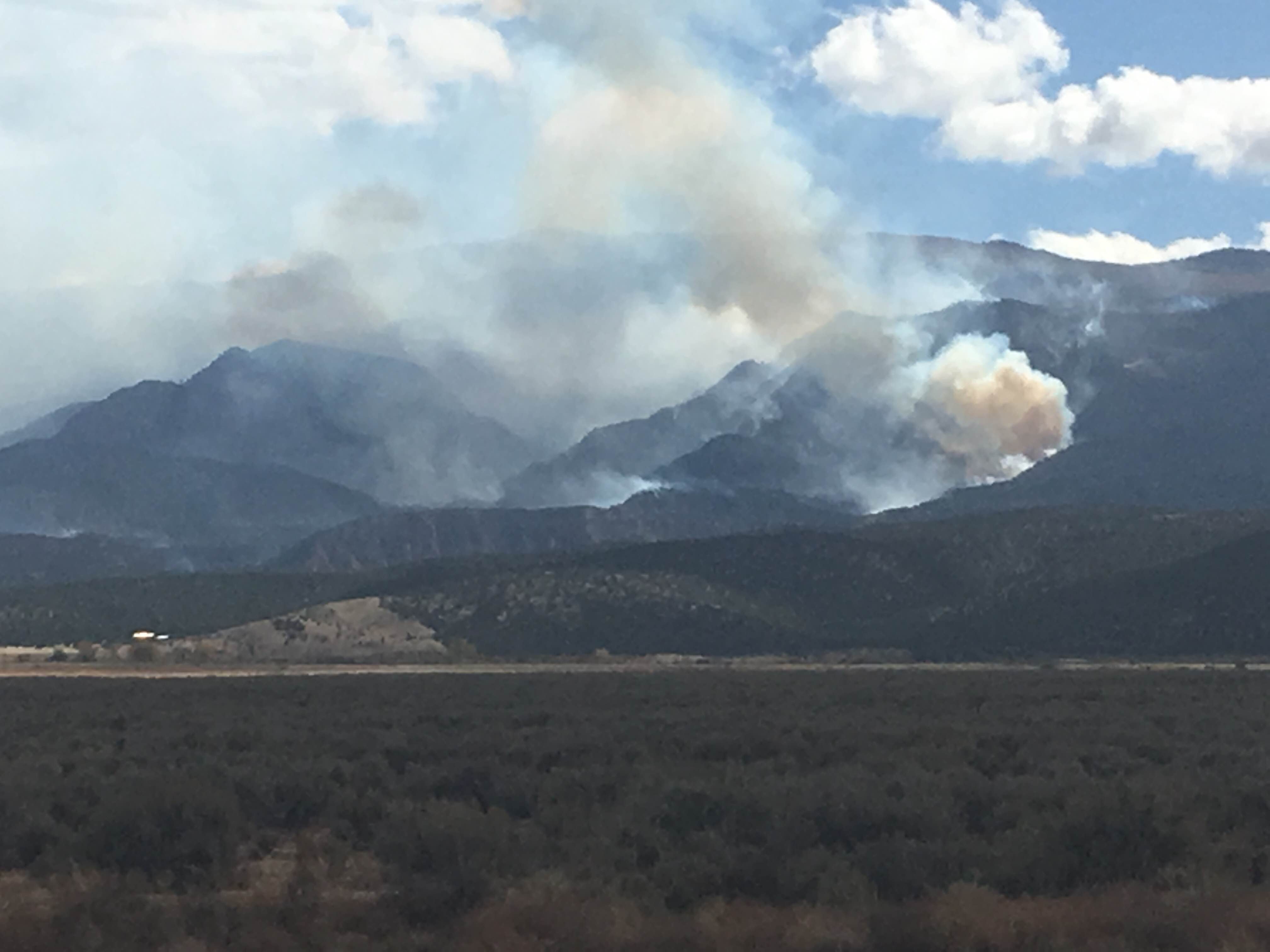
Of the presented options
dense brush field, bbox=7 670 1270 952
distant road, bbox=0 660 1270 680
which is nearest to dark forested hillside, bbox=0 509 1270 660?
distant road, bbox=0 660 1270 680

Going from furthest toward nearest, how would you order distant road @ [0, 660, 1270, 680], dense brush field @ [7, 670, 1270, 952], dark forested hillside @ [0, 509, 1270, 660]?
dark forested hillside @ [0, 509, 1270, 660] → distant road @ [0, 660, 1270, 680] → dense brush field @ [7, 670, 1270, 952]

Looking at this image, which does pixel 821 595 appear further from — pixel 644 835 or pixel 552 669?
pixel 644 835

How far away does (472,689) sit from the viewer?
67.8 meters

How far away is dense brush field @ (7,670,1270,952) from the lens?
1966cm

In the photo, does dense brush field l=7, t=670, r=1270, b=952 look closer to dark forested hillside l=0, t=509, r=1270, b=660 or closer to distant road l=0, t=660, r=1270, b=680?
distant road l=0, t=660, r=1270, b=680

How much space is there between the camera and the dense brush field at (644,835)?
64.5 feet

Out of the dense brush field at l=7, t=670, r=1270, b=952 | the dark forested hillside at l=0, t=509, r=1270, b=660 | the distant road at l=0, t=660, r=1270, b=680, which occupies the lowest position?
the dense brush field at l=7, t=670, r=1270, b=952

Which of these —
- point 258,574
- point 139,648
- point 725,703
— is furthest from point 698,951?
point 258,574

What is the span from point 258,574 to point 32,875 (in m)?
151

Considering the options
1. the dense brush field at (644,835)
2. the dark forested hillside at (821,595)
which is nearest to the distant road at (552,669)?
the dark forested hillside at (821,595)

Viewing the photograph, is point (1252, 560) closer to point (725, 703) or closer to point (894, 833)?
point (725, 703)

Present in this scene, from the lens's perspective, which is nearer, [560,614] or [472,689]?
[472,689]

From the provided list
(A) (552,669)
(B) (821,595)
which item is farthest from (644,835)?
(B) (821,595)

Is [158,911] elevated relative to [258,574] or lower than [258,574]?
lower
